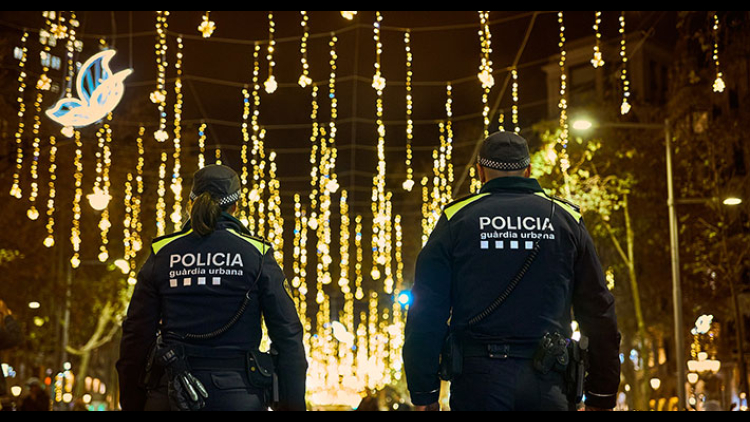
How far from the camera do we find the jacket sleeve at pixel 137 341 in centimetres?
514

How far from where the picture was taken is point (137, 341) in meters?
5.15

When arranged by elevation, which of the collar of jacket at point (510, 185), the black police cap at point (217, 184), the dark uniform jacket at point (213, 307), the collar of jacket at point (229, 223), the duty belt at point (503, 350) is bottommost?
the duty belt at point (503, 350)

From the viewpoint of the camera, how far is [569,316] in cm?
481

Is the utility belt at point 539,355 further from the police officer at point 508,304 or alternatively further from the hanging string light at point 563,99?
the hanging string light at point 563,99

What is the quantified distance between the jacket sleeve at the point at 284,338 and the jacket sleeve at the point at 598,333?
1418 millimetres

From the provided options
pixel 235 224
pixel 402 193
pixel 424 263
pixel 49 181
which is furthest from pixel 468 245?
pixel 402 193

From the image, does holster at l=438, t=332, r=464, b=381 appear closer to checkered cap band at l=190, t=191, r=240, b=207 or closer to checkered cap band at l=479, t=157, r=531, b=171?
checkered cap band at l=479, t=157, r=531, b=171

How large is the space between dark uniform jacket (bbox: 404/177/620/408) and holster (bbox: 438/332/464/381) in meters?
0.04

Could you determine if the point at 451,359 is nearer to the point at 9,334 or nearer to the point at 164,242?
Answer: the point at 164,242

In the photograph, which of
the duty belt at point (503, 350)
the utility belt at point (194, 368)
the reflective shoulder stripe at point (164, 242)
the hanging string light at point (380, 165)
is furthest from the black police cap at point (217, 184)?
the hanging string light at point (380, 165)

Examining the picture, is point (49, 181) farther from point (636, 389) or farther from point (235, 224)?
point (235, 224)

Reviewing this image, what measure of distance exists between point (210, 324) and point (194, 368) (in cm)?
23

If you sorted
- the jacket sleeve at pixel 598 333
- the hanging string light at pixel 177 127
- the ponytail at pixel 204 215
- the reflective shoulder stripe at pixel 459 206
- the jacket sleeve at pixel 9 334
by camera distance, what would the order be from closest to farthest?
the jacket sleeve at pixel 598 333
the reflective shoulder stripe at pixel 459 206
the ponytail at pixel 204 215
the jacket sleeve at pixel 9 334
the hanging string light at pixel 177 127

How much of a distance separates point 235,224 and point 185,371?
887 mm
